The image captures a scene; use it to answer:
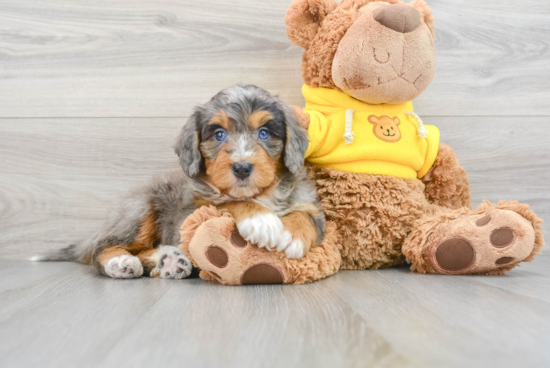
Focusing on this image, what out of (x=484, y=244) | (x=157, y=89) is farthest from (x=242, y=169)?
(x=157, y=89)

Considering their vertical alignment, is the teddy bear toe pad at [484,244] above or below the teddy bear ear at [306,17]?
below

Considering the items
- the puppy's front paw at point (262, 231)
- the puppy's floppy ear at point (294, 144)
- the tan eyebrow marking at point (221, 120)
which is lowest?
the puppy's front paw at point (262, 231)

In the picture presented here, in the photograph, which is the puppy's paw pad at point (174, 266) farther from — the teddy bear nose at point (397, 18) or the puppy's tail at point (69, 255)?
the teddy bear nose at point (397, 18)

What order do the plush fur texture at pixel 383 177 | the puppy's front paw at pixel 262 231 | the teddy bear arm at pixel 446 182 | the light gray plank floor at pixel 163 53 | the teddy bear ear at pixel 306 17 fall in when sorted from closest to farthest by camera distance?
the puppy's front paw at pixel 262 231 < the plush fur texture at pixel 383 177 < the teddy bear ear at pixel 306 17 < the teddy bear arm at pixel 446 182 < the light gray plank floor at pixel 163 53

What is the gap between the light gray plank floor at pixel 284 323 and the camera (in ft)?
3.30

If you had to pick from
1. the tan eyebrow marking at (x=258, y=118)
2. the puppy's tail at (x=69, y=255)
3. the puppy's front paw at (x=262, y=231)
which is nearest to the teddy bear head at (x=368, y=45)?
the tan eyebrow marking at (x=258, y=118)

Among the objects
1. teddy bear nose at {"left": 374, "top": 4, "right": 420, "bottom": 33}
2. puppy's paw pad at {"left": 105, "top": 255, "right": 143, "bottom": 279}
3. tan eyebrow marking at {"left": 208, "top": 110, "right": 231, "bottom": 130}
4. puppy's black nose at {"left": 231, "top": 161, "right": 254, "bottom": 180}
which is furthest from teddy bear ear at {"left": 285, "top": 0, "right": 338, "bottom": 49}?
puppy's paw pad at {"left": 105, "top": 255, "right": 143, "bottom": 279}

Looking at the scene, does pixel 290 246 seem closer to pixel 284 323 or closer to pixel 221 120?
pixel 284 323

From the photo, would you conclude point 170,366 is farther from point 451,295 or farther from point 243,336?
point 451,295

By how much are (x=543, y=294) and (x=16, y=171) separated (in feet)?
9.55

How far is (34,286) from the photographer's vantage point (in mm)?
1850

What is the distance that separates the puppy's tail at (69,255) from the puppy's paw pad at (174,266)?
2.21ft

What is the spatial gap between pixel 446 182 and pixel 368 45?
838mm

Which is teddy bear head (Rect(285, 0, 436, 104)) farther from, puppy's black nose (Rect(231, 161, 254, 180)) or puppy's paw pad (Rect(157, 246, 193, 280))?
puppy's paw pad (Rect(157, 246, 193, 280))
